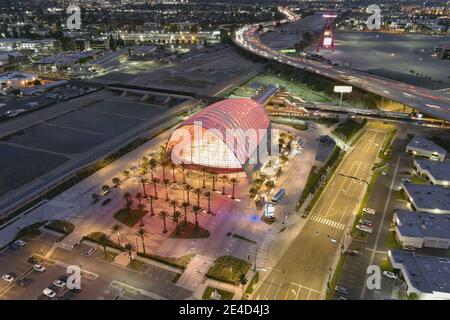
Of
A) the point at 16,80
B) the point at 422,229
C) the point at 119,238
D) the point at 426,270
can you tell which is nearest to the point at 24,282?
the point at 119,238

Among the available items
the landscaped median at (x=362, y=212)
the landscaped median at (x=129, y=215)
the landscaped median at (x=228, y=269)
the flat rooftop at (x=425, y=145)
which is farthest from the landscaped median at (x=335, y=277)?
the flat rooftop at (x=425, y=145)

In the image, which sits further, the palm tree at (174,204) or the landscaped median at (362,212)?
the palm tree at (174,204)

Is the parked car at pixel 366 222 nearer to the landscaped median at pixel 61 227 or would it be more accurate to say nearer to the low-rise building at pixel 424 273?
the low-rise building at pixel 424 273

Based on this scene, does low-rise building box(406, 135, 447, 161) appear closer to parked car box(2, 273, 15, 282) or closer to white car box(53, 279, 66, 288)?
white car box(53, 279, 66, 288)

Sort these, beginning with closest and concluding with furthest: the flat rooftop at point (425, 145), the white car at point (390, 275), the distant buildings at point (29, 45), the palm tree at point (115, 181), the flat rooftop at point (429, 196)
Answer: the white car at point (390, 275), the flat rooftop at point (429, 196), the palm tree at point (115, 181), the flat rooftop at point (425, 145), the distant buildings at point (29, 45)

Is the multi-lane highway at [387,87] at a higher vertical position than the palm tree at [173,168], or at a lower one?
higher

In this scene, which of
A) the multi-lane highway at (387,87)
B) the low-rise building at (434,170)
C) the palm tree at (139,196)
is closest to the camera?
the palm tree at (139,196)

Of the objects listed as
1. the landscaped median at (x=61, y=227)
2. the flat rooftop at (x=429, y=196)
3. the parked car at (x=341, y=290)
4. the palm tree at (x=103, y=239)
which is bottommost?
the parked car at (x=341, y=290)
